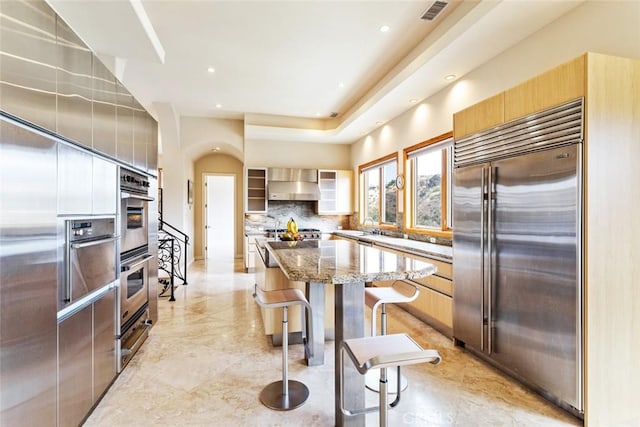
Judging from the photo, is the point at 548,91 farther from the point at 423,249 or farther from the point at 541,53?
the point at 423,249

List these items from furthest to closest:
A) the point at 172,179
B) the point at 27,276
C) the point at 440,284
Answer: the point at 172,179, the point at 440,284, the point at 27,276

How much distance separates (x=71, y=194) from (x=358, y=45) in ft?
10.3

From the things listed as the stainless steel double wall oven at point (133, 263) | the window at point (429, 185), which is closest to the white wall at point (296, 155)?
the window at point (429, 185)

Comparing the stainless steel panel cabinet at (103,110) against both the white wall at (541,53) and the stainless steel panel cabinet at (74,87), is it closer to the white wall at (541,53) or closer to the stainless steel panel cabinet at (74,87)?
the stainless steel panel cabinet at (74,87)

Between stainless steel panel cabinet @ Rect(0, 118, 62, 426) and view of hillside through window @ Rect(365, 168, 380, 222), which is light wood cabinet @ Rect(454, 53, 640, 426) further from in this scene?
view of hillside through window @ Rect(365, 168, 380, 222)

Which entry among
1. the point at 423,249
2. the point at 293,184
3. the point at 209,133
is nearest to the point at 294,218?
the point at 293,184

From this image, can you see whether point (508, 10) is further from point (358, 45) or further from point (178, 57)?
point (178, 57)

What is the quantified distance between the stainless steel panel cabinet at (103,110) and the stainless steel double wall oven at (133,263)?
0.31 m

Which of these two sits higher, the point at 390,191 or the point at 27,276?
the point at 390,191

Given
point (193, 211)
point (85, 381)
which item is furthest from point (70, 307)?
point (193, 211)

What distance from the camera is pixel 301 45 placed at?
354 centimetres

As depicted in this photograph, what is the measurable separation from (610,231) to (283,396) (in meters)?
2.31

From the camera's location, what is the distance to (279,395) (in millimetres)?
2131

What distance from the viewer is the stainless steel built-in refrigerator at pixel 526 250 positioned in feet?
6.14
